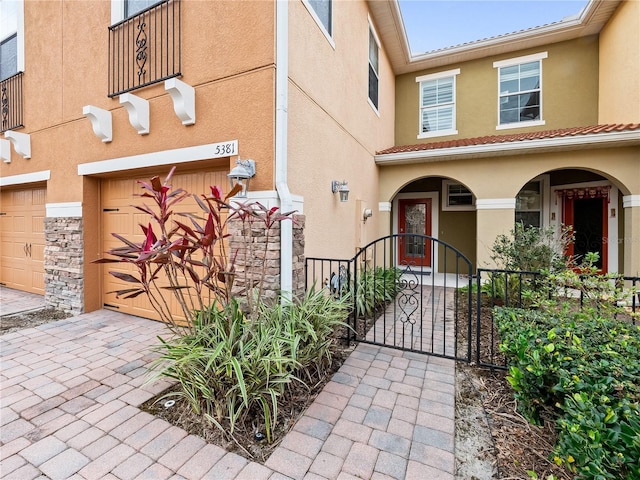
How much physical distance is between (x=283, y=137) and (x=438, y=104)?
7699 mm

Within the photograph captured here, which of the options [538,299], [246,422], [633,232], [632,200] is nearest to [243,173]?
[246,422]

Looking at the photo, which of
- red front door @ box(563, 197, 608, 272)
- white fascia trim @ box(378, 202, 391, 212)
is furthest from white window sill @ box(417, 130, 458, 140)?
red front door @ box(563, 197, 608, 272)

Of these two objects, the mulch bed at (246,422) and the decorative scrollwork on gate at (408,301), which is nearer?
the mulch bed at (246,422)

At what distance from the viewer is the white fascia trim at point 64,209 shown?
5.17 meters

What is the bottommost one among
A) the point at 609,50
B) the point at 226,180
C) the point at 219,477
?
the point at 219,477

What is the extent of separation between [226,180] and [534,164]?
663 centimetres

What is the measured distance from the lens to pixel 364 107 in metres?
6.76

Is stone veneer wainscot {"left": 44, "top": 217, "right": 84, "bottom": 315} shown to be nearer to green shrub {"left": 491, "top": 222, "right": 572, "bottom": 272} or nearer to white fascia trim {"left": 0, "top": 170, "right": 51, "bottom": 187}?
white fascia trim {"left": 0, "top": 170, "right": 51, "bottom": 187}

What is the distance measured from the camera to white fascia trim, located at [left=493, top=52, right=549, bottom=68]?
817cm

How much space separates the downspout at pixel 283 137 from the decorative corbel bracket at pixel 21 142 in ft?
18.8

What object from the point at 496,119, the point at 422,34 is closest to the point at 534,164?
the point at 496,119

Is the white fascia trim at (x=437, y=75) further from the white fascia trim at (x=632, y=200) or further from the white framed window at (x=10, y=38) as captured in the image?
the white framed window at (x=10, y=38)

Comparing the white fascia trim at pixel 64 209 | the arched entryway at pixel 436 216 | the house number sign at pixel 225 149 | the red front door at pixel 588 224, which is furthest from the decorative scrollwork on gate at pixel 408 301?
the white fascia trim at pixel 64 209

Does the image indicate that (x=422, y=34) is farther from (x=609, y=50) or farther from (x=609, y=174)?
(x=609, y=174)
